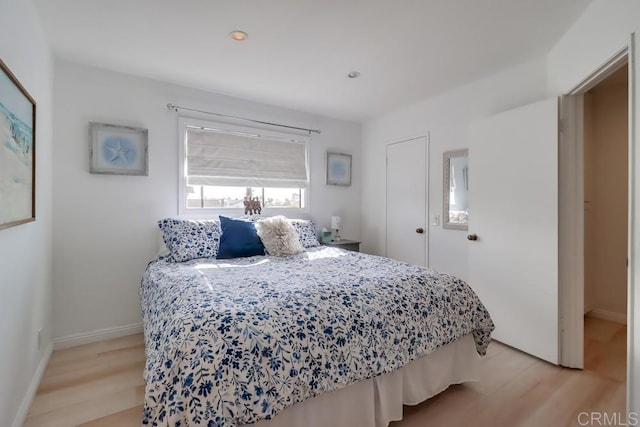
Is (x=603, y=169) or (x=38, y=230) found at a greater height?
(x=603, y=169)

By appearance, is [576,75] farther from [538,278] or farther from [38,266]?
[38,266]

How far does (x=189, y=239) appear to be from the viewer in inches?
105

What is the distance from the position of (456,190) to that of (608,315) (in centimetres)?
208

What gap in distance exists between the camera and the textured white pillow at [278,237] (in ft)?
9.12

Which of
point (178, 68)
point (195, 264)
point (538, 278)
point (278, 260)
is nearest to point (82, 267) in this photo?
point (195, 264)

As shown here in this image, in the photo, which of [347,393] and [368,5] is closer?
[347,393]

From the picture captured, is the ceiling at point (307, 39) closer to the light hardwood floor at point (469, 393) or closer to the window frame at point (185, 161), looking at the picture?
the window frame at point (185, 161)

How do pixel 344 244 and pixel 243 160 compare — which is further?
pixel 344 244

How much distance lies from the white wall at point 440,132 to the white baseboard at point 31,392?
3.45 m

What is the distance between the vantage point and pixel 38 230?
2.09 m

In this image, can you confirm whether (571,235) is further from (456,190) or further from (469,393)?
(469,393)

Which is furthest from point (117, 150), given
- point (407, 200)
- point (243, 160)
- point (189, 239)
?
point (407, 200)

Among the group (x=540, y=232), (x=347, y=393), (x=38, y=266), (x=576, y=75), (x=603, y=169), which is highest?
(x=576, y=75)

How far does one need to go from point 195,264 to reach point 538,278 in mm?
2684
